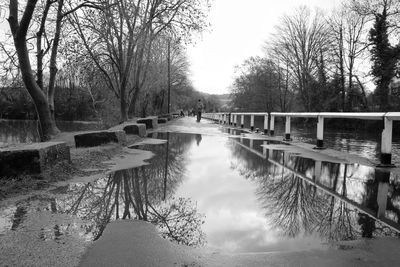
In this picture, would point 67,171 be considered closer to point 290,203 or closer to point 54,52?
point 290,203

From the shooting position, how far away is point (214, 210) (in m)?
4.64

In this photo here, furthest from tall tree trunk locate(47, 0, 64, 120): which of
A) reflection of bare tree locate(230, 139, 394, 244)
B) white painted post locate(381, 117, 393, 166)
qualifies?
white painted post locate(381, 117, 393, 166)

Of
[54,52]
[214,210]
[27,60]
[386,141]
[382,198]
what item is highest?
[54,52]

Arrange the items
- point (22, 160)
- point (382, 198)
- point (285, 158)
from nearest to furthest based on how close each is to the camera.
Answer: point (382, 198) → point (22, 160) → point (285, 158)

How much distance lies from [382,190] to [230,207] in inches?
98.0

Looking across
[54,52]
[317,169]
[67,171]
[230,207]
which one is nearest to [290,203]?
[230,207]

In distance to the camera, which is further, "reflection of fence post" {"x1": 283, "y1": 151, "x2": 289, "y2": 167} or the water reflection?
"reflection of fence post" {"x1": 283, "y1": 151, "x2": 289, "y2": 167}

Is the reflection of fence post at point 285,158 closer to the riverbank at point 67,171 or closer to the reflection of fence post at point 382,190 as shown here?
the reflection of fence post at point 382,190

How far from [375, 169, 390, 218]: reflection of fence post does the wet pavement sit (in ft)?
0.05

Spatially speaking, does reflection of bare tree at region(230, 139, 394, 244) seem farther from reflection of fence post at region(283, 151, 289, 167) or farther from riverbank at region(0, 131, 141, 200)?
riverbank at region(0, 131, 141, 200)

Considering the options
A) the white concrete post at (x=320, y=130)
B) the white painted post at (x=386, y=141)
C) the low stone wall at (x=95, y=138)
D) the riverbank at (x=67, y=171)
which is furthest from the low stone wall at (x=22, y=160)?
the white concrete post at (x=320, y=130)

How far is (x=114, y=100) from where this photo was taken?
1201 inches

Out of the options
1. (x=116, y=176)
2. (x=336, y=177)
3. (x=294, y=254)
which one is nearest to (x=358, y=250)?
(x=294, y=254)

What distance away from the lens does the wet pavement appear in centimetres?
340
